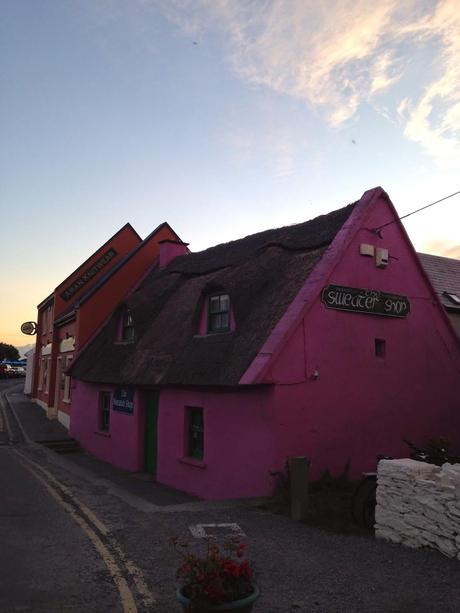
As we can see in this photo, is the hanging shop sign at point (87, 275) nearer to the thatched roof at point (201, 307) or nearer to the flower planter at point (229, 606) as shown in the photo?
the thatched roof at point (201, 307)

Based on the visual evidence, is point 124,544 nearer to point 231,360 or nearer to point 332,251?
point 231,360

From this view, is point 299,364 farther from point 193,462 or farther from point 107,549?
point 107,549

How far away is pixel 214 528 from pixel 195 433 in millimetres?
4736

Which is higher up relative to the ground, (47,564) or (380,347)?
(380,347)

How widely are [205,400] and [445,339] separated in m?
7.07

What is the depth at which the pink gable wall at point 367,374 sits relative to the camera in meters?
11.0

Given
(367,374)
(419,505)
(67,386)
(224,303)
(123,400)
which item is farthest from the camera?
(67,386)

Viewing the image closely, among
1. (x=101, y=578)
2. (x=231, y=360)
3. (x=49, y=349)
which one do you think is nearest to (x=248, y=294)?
(x=231, y=360)

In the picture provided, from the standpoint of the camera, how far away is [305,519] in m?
9.07

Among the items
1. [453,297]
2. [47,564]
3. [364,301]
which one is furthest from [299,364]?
[453,297]

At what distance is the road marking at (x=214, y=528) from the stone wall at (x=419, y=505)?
7.39ft

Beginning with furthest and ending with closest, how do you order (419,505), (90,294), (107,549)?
1. (90,294)
2. (419,505)
3. (107,549)

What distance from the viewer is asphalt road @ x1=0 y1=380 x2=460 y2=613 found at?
18.7 ft

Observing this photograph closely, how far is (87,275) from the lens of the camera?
24156 mm
